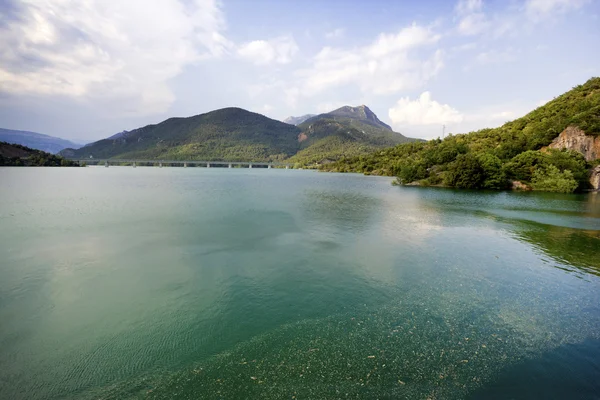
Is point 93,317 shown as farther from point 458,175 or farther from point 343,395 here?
point 458,175

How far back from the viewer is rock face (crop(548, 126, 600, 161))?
6038 centimetres

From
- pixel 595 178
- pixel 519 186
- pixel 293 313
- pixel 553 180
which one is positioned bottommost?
pixel 293 313

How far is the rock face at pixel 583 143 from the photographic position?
60.4 meters

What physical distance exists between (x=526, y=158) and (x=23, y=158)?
174 m

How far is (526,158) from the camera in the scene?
199 ft

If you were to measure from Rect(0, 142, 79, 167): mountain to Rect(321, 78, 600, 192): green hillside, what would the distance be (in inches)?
5771

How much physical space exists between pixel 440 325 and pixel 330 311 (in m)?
3.72

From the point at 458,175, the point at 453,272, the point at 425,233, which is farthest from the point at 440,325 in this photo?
the point at 458,175

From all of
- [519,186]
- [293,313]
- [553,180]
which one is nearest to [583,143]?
[553,180]

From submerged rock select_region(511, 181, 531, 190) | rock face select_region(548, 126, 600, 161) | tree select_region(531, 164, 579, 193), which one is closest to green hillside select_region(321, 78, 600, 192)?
tree select_region(531, 164, 579, 193)

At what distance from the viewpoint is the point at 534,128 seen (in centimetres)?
7394

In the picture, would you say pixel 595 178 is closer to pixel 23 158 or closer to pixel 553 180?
pixel 553 180

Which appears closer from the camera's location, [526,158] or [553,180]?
[553,180]

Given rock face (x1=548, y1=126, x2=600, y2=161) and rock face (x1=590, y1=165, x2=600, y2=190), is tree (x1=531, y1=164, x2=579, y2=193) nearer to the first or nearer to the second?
rock face (x1=590, y1=165, x2=600, y2=190)
